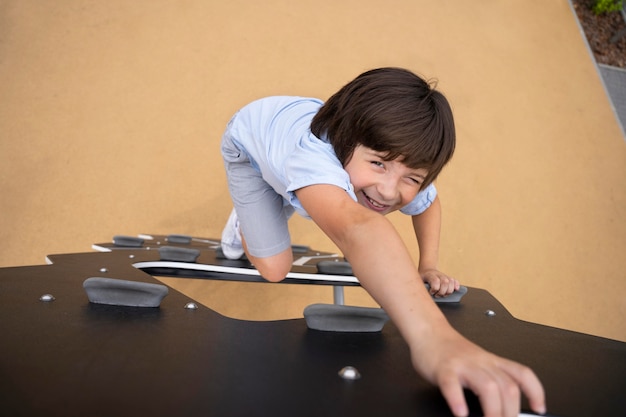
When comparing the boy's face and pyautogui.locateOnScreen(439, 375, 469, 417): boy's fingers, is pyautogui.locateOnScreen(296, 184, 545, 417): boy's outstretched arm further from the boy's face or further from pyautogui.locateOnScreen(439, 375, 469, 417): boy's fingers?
the boy's face

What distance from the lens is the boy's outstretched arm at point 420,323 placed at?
43cm

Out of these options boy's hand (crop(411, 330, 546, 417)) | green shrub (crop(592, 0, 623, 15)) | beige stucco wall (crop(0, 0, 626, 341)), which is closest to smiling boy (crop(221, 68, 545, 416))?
boy's hand (crop(411, 330, 546, 417))

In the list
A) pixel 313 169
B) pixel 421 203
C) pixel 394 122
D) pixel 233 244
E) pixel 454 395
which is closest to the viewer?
pixel 454 395

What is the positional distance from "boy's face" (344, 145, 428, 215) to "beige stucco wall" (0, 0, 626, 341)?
1.11 m

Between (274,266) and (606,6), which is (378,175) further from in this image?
(606,6)

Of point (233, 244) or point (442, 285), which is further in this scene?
point (233, 244)

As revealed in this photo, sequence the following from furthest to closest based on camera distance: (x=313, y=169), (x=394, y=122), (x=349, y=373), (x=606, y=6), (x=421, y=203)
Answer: (x=606, y=6), (x=421, y=203), (x=394, y=122), (x=313, y=169), (x=349, y=373)

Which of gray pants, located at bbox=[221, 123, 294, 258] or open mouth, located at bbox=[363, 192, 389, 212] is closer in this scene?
open mouth, located at bbox=[363, 192, 389, 212]

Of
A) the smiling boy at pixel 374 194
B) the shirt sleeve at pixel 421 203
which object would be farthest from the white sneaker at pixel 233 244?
the shirt sleeve at pixel 421 203

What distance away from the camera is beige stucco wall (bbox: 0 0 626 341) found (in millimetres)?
2096

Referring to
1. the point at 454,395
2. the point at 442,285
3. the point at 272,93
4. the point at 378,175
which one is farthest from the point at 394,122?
the point at 272,93

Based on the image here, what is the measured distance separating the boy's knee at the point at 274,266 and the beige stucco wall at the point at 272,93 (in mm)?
638

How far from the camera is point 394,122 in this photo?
861 millimetres

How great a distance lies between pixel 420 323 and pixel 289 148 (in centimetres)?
49
